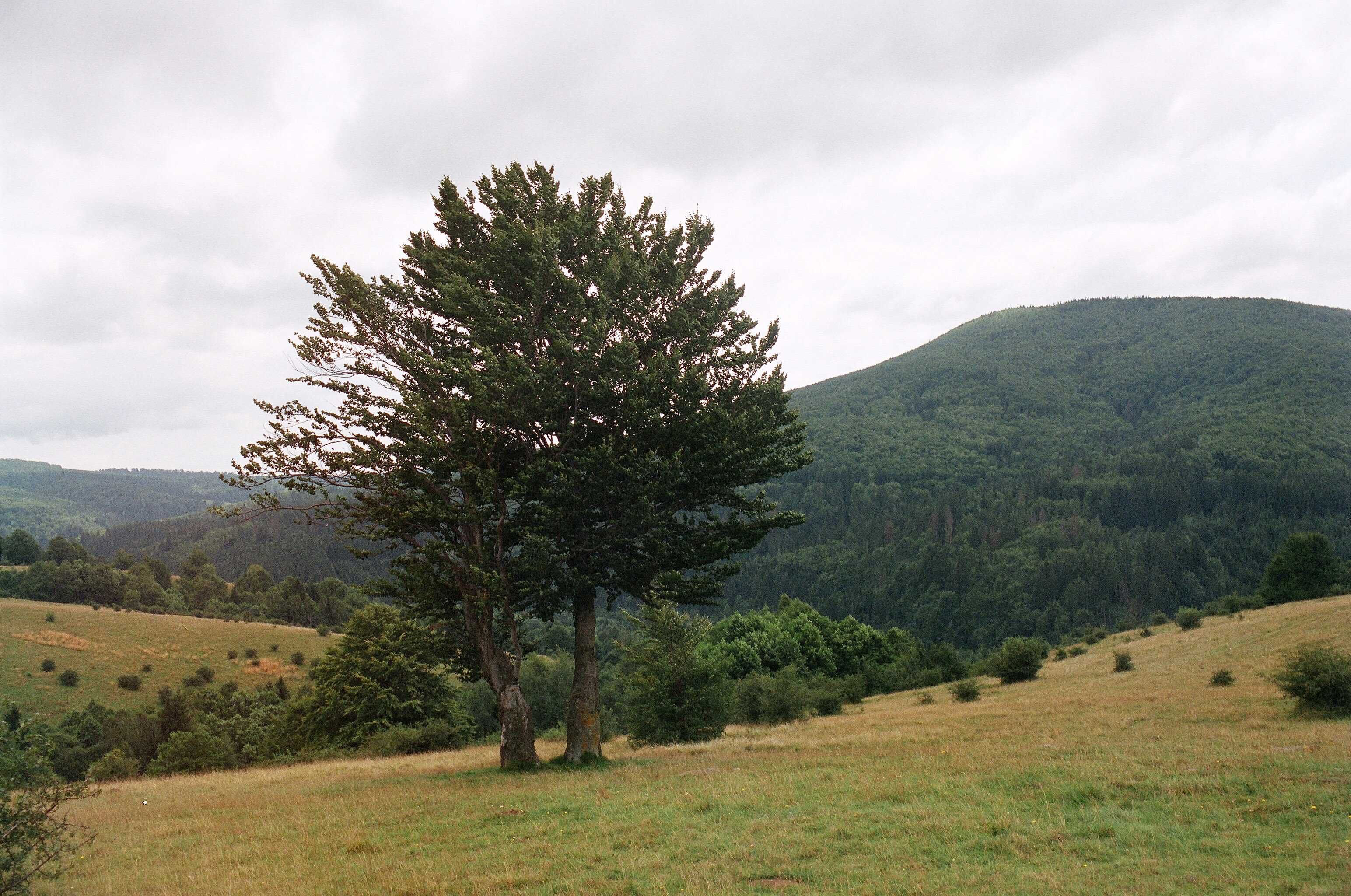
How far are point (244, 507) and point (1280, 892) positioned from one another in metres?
20.7

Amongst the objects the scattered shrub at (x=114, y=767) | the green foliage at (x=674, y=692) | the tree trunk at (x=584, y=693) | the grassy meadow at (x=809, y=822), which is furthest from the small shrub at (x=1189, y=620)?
the scattered shrub at (x=114, y=767)

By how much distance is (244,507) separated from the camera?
61.2ft

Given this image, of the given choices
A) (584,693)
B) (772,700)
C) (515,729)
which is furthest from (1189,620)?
(515,729)

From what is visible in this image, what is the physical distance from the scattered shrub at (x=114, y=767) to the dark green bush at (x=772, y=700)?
122 ft

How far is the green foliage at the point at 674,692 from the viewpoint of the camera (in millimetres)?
31703

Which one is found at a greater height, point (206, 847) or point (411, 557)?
point (411, 557)

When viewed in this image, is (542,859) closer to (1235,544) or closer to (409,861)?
(409,861)

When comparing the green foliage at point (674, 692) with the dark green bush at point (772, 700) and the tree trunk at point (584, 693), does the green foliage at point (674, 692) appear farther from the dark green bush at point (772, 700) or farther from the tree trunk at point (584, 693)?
the dark green bush at point (772, 700)

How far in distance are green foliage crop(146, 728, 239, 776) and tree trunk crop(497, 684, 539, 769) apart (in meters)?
30.7

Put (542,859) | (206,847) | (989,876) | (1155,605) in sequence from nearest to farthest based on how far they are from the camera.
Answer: (989,876), (542,859), (206,847), (1155,605)

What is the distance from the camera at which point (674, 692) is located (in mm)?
32125

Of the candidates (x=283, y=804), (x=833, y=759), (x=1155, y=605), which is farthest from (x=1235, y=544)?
(x=283, y=804)

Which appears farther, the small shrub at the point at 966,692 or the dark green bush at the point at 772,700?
the dark green bush at the point at 772,700

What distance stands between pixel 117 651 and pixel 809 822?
110098 millimetres
